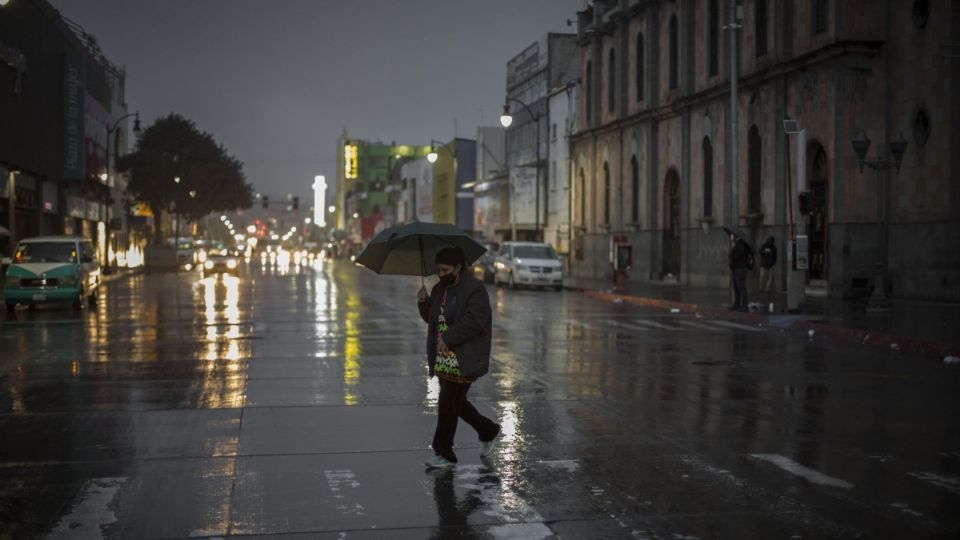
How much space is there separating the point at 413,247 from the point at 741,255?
19.2 metres

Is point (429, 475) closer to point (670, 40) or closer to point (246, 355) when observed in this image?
point (246, 355)

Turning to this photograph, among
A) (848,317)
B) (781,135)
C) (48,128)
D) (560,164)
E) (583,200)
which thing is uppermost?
(48,128)

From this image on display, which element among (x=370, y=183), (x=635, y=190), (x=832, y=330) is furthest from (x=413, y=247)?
(x=370, y=183)

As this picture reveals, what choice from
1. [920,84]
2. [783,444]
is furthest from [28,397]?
[920,84]

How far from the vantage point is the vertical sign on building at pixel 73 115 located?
58656 mm

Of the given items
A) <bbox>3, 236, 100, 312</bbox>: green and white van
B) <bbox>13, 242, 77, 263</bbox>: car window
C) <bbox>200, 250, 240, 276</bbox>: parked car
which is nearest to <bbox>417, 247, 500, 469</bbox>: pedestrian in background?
<bbox>3, 236, 100, 312</bbox>: green and white van

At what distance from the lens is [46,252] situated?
30.1 metres

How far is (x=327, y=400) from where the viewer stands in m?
12.8

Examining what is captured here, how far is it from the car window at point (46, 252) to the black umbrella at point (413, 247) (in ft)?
73.8

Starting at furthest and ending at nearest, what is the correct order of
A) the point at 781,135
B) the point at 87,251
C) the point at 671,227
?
the point at 671,227, the point at 781,135, the point at 87,251

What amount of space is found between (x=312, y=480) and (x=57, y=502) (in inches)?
70.8

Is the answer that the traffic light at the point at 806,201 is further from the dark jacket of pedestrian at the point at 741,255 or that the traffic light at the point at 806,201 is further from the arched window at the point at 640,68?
the arched window at the point at 640,68

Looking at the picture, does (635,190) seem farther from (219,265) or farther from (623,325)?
(623,325)

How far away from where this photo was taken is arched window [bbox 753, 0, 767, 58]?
127 feet
